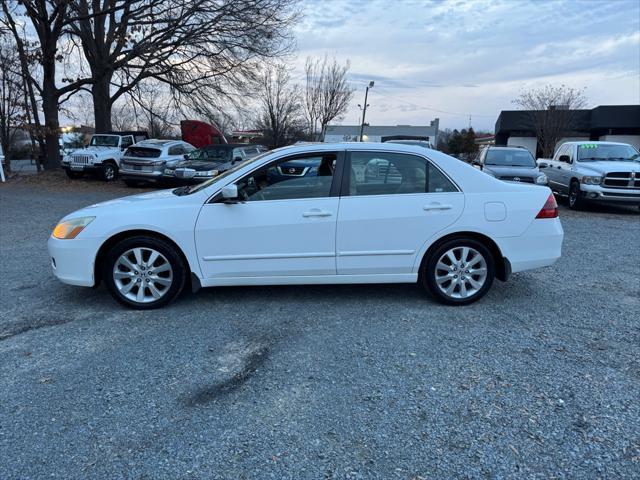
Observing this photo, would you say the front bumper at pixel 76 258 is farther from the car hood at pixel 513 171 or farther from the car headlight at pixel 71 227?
the car hood at pixel 513 171

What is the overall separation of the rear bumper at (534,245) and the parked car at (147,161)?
533 inches

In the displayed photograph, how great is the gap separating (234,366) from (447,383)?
59.8 inches

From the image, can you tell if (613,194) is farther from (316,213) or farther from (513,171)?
(316,213)

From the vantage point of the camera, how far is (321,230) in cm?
443

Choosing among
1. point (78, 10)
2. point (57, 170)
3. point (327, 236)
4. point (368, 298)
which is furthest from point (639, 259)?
point (57, 170)

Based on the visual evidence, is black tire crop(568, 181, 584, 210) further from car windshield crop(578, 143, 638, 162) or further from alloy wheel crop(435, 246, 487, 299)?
alloy wheel crop(435, 246, 487, 299)

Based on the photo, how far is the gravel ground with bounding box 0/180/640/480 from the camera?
2.45m

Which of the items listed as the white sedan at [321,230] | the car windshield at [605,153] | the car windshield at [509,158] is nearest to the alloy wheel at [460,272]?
the white sedan at [321,230]

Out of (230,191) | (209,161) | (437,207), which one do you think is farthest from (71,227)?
(209,161)

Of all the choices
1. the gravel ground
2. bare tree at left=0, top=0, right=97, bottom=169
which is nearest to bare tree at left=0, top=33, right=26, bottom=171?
bare tree at left=0, top=0, right=97, bottom=169

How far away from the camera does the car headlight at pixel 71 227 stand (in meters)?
4.44

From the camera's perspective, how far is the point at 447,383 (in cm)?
318

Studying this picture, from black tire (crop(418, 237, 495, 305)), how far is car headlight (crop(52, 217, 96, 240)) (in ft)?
10.7

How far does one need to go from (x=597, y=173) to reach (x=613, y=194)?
2.09 ft
